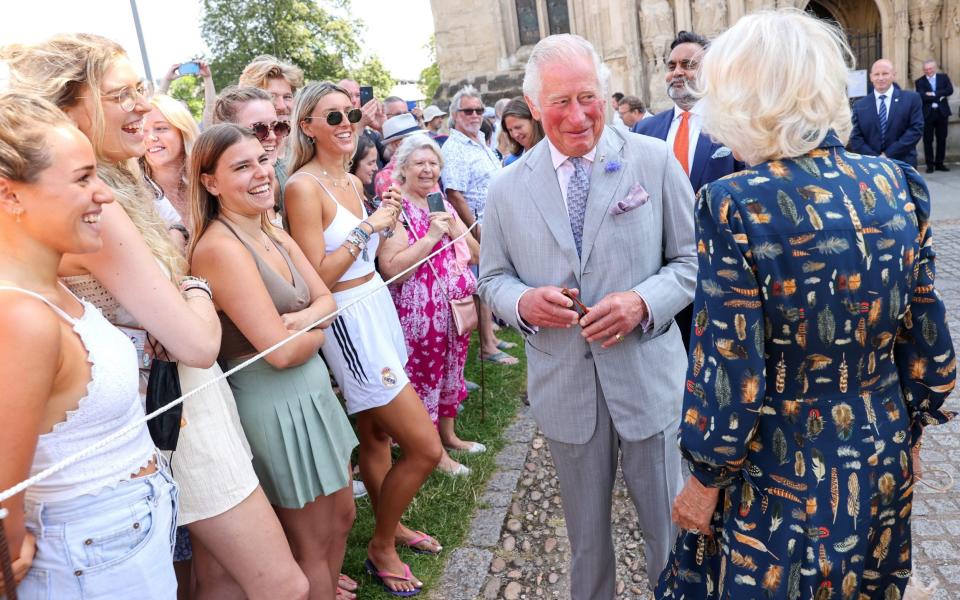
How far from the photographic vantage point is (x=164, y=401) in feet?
7.48

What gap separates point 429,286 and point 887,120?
9.22 meters

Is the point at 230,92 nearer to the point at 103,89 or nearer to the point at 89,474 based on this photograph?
the point at 103,89

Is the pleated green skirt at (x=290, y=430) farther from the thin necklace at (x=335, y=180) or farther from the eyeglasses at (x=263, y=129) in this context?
the eyeglasses at (x=263, y=129)

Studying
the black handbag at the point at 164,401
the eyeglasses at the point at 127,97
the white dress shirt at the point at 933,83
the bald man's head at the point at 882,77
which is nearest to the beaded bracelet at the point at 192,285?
the black handbag at the point at 164,401

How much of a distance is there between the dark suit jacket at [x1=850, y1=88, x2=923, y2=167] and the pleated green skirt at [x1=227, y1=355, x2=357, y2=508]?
10.2 m

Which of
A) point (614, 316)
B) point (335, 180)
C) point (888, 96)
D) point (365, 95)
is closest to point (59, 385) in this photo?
point (614, 316)

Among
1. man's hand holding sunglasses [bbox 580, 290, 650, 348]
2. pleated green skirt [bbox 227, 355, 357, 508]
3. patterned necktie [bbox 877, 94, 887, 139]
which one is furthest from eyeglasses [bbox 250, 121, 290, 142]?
patterned necktie [bbox 877, 94, 887, 139]

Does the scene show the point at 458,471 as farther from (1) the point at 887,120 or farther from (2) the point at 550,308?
(1) the point at 887,120

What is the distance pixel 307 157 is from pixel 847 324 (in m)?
2.81

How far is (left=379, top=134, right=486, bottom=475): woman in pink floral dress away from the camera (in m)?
4.56

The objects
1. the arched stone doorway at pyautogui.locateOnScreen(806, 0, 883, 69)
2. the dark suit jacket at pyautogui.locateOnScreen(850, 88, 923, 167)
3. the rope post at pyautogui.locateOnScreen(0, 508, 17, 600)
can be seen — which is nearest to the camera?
the rope post at pyautogui.locateOnScreen(0, 508, 17, 600)

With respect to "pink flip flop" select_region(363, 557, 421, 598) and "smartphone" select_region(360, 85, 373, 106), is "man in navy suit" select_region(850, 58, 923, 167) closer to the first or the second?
"smartphone" select_region(360, 85, 373, 106)

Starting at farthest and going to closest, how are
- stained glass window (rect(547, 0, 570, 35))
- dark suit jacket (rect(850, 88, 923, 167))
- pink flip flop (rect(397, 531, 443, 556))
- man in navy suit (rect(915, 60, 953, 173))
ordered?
1. stained glass window (rect(547, 0, 570, 35))
2. man in navy suit (rect(915, 60, 953, 173))
3. dark suit jacket (rect(850, 88, 923, 167))
4. pink flip flop (rect(397, 531, 443, 556))

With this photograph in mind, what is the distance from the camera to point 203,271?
273 centimetres
